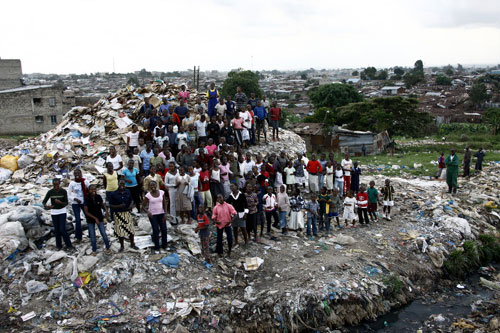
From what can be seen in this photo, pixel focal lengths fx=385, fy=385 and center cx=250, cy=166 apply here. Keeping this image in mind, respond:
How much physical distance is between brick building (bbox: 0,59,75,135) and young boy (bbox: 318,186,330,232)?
25391 millimetres

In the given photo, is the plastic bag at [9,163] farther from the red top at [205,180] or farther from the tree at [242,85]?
the tree at [242,85]

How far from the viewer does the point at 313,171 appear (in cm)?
1060

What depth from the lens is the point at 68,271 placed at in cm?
691

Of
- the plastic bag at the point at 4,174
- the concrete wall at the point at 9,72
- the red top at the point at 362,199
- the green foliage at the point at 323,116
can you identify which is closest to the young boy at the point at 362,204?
the red top at the point at 362,199

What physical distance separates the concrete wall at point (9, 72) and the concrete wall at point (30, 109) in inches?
416

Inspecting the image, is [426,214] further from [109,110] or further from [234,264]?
[109,110]

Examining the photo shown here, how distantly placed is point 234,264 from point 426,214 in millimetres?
6508

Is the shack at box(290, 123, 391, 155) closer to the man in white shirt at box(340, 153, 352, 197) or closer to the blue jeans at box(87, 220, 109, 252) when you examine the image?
the man in white shirt at box(340, 153, 352, 197)

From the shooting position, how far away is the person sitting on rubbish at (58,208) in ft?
23.3

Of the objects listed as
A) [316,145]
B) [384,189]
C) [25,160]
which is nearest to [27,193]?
[25,160]

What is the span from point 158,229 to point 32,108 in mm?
25179

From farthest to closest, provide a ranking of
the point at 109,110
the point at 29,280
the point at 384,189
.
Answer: the point at 109,110 → the point at 384,189 → the point at 29,280

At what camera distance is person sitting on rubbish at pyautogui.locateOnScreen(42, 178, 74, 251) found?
7.10 meters

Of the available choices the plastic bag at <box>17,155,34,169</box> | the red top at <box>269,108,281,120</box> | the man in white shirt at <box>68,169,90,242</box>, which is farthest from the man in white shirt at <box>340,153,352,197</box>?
the plastic bag at <box>17,155,34,169</box>
